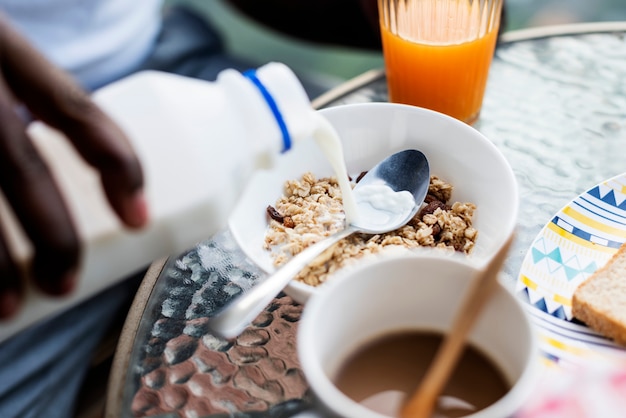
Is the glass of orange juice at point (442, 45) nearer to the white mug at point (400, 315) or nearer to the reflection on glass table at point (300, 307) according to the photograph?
the reflection on glass table at point (300, 307)

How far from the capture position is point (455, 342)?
452mm

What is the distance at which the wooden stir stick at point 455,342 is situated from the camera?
45 cm

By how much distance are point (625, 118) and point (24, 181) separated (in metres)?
0.76

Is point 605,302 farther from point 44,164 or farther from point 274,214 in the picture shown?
point 44,164

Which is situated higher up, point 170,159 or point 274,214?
point 170,159

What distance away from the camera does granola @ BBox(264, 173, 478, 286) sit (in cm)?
65

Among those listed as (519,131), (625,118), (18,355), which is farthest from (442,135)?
(18,355)

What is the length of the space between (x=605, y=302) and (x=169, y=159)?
399 millimetres

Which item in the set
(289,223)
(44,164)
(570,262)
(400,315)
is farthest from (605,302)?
(44,164)

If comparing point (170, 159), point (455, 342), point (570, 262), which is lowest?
point (570, 262)

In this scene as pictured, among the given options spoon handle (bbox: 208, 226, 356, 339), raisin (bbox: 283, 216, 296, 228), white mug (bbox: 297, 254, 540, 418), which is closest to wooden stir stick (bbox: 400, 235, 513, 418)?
white mug (bbox: 297, 254, 540, 418)

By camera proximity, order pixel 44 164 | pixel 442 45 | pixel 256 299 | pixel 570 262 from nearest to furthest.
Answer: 1. pixel 44 164
2. pixel 256 299
3. pixel 570 262
4. pixel 442 45

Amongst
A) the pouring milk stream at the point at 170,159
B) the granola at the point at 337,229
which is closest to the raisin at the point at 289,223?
the granola at the point at 337,229

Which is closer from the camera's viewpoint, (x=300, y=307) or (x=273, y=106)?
(x=273, y=106)
